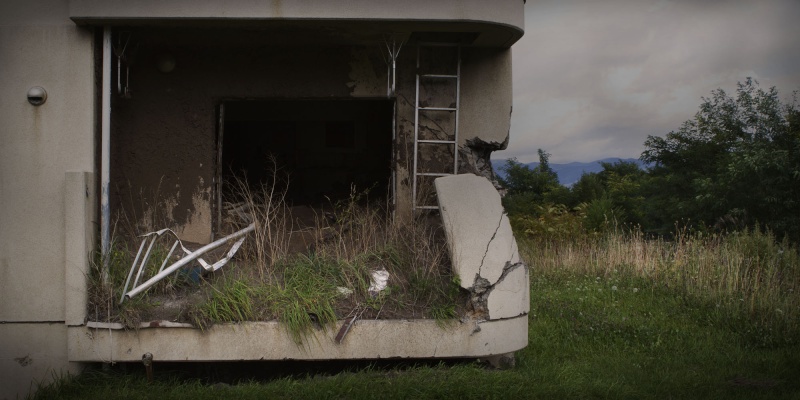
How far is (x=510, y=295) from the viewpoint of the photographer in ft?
24.1

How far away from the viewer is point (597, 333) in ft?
30.6

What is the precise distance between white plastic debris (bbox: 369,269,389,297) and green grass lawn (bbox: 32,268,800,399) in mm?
776

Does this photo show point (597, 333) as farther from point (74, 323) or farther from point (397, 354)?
point (74, 323)

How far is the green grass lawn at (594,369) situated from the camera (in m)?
6.67

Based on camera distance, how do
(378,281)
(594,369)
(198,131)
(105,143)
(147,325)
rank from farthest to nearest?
(198,131)
(594,369)
(378,281)
(105,143)
(147,325)

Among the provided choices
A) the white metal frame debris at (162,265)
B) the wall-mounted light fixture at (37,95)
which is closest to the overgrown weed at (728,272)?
the white metal frame debris at (162,265)

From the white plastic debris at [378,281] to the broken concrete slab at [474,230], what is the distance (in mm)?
745

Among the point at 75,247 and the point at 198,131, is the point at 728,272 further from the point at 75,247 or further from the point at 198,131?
the point at 75,247

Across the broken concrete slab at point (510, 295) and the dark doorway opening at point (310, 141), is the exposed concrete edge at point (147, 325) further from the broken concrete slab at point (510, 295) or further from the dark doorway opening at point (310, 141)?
the dark doorway opening at point (310, 141)

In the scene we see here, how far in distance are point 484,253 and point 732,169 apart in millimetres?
14059

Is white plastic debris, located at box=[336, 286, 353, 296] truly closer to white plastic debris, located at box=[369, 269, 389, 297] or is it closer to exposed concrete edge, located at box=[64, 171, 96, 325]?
white plastic debris, located at box=[369, 269, 389, 297]

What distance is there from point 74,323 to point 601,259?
9.19m

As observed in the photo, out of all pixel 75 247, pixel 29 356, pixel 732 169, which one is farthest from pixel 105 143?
pixel 732 169

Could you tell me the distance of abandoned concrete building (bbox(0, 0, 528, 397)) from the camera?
7168 millimetres
